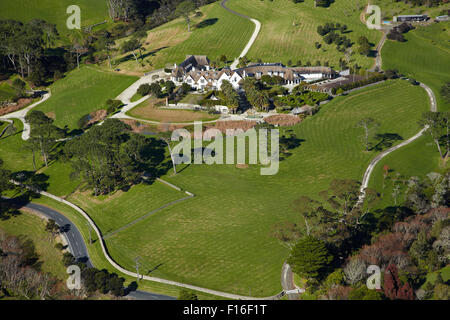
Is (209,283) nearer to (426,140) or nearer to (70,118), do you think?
(426,140)

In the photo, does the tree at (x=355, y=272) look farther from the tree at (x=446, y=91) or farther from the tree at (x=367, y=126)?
the tree at (x=446, y=91)

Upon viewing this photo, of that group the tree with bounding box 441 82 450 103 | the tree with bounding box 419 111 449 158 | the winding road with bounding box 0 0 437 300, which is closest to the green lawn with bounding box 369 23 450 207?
the tree with bounding box 441 82 450 103

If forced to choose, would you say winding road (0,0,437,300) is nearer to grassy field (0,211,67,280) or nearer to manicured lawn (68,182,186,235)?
manicured lawn (68,182,186,235)

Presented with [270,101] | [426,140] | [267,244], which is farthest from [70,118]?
[426,140]

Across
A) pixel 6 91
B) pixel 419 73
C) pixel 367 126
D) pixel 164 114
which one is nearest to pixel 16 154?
pixel 164 114

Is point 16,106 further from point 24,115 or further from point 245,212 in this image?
point 245,212

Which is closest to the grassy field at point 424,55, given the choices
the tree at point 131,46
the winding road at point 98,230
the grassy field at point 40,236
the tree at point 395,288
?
the winding road at point 98,230
